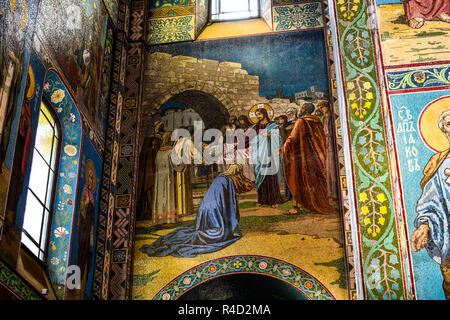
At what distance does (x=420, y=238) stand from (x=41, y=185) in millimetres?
4952

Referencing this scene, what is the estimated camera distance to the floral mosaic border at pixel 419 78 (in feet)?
33.8

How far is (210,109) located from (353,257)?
3426mm

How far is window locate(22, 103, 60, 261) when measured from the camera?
8.75 m

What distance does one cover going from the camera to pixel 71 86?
9.91 meters

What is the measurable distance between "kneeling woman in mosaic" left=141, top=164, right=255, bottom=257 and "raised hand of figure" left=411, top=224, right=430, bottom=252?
2579 millimetres

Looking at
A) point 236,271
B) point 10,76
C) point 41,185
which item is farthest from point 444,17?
point 10,76

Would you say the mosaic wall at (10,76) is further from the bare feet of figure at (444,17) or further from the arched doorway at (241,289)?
the bare feet of figure at (444,17)

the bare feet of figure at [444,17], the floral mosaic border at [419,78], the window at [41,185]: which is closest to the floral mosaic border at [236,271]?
the window at [41,185]

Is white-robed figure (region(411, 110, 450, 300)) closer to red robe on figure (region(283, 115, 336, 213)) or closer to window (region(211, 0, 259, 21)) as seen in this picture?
red robe on figure (region(283, 115, 336, 213))

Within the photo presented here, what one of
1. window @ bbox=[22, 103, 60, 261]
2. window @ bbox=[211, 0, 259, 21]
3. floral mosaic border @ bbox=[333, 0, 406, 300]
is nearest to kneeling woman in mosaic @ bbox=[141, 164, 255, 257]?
floral mosaic border @ bbox=[333, 0, 406, 300]

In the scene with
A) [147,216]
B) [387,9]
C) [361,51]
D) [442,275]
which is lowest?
[442,275]

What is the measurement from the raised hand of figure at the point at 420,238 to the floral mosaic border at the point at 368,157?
0.72 feet

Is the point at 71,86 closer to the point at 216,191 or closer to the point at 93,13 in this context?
the point at 93,13

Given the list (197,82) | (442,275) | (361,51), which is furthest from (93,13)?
(442,275)
